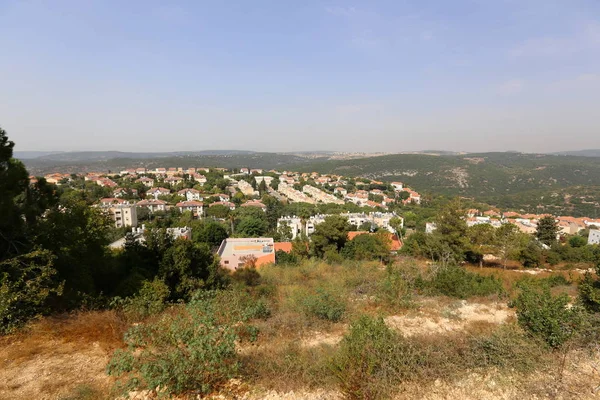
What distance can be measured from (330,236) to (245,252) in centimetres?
700

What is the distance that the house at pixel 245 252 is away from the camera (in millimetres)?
19797

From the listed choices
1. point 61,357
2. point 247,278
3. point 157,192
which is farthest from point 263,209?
point 61,357

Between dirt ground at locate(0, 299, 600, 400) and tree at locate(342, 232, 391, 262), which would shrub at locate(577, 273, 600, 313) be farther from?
tree at locate(342, 232, 391, 262)

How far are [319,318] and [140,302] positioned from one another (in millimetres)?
3646

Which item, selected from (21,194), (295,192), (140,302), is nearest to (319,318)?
(140,302)

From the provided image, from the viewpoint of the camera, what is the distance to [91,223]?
7.77m

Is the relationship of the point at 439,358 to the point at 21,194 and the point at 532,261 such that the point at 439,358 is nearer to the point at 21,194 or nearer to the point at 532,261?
the point at 21,194

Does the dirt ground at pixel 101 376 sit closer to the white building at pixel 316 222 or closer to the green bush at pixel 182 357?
the green bush at pixel 182 357

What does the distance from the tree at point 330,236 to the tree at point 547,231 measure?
766 inches

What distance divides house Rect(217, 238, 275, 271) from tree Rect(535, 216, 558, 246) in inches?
928

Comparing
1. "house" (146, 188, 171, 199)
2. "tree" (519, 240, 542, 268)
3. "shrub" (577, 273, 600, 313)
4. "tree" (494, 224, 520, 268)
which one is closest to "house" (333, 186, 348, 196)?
"house" (146, 188, 171, 199)

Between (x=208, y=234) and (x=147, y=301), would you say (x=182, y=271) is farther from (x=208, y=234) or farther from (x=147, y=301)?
(x=208, y=234)

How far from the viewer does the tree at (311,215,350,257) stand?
19.3 meters

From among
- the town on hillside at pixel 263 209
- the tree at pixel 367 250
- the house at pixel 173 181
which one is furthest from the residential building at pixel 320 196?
the tree at pixel 367 250
